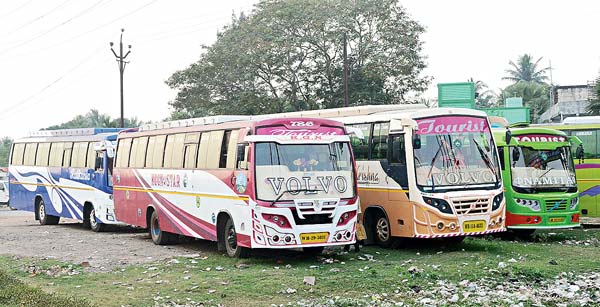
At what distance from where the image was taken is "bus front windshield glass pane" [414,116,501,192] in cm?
1641

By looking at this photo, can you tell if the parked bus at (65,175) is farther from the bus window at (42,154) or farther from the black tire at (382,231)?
the black tire at (382,231)

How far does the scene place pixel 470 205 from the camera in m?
16.3

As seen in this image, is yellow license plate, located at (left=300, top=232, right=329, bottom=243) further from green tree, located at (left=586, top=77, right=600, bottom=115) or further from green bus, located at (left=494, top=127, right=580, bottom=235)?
green tree, located at (left=586, top=77, right=600, bottom=115)

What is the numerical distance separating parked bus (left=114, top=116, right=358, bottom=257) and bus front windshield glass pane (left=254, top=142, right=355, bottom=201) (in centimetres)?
2

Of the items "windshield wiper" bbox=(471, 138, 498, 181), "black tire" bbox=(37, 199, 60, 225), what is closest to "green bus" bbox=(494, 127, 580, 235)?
"windshield wiper" bbox=(471, 138, 498, 181)

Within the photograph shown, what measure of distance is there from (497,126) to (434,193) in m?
5.42

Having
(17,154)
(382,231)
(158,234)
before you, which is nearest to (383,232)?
(382,231)

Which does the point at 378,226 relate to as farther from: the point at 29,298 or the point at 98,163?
the point at 98,163

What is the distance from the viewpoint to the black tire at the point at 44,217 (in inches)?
1116

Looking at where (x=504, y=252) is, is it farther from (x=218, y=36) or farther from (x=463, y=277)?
(x=218, y=36)

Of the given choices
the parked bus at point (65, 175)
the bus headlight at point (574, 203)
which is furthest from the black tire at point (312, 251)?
the parked bus at point (65, 175)

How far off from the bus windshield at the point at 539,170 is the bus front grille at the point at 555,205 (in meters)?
0.33

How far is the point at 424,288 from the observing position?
12023 mm

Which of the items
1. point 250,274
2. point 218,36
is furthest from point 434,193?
point 218,36
